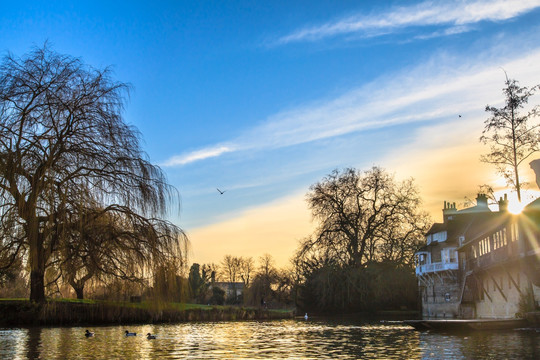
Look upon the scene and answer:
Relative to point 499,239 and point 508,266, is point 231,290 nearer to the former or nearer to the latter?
point 499,239

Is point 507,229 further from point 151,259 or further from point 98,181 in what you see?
point 98,181

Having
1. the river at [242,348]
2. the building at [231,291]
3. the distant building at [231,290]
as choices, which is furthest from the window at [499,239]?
the distant building at [231,290]

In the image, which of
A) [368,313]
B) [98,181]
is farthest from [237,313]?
[98,181]

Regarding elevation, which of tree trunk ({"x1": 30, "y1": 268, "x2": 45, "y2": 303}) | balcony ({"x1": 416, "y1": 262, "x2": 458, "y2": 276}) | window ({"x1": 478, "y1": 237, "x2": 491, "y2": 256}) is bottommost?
tree trunk ({"x1": 30, "y1": 268, "x2": 45, "y2": 303})

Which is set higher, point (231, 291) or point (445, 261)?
point (445, 261)

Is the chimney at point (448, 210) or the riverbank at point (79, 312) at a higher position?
the chimney at point (448, 210)

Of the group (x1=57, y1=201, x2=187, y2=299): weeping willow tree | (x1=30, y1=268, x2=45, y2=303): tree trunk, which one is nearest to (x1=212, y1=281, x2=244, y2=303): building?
(x1=57, y1=201, x2=187, y2=299): weeping willow tree

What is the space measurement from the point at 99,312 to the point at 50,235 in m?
5.98

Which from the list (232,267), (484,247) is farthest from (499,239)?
(232,267)

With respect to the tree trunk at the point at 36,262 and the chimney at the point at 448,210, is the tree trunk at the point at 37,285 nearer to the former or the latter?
the tree trunk at the point at 36,262

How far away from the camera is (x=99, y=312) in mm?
30328

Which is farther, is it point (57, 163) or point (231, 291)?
point (231, 291)

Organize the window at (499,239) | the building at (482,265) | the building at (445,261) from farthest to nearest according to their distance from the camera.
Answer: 1. the building at (445,261)
2. the window at (499,239)
3. the building at (482,265)

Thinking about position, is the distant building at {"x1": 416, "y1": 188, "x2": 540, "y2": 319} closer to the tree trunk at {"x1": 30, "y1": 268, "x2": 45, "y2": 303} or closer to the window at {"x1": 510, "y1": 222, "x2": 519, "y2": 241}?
the window at {"x1": 510, "y1": 222, "x2": 519, "y2": 241}
